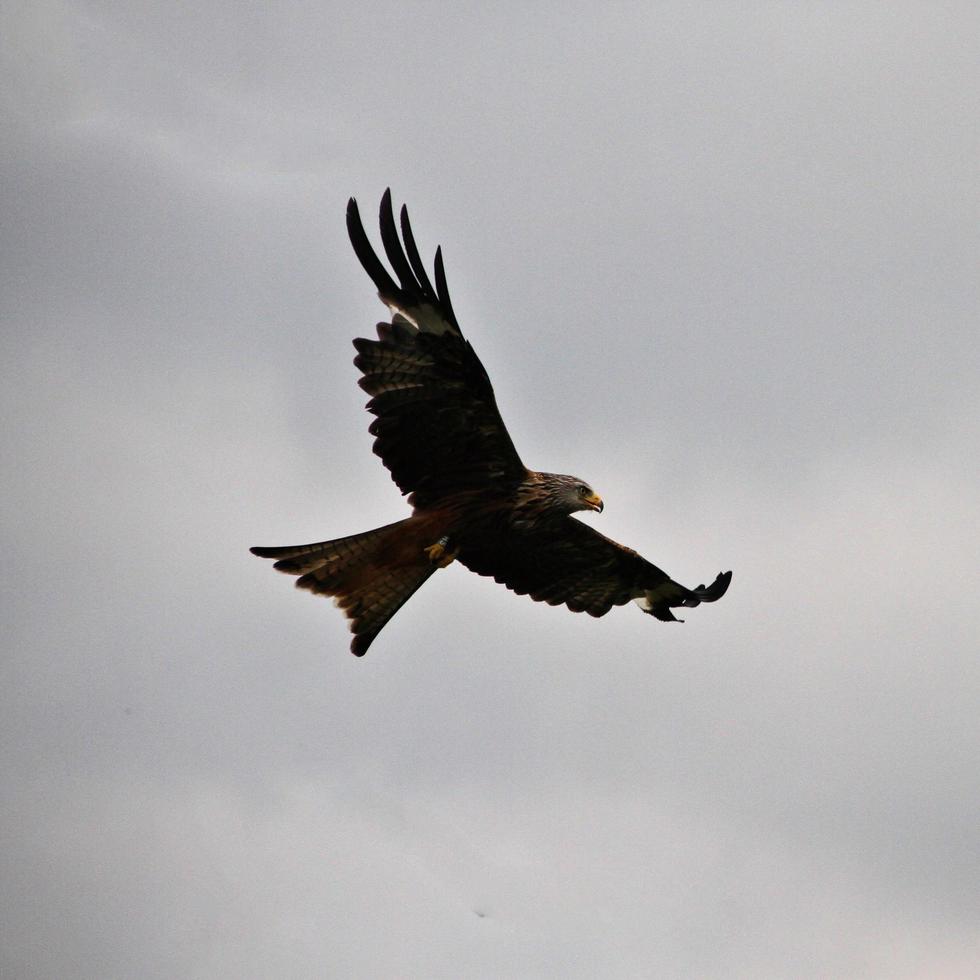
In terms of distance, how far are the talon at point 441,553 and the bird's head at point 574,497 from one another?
1185mm

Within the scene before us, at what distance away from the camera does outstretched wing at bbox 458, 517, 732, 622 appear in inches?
722

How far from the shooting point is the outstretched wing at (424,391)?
16.1 metres

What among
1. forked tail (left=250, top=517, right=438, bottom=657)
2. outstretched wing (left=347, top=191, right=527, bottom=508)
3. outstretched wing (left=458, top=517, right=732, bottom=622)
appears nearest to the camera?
outstretched wing (left=347, top=191, right=527, bottom=508)

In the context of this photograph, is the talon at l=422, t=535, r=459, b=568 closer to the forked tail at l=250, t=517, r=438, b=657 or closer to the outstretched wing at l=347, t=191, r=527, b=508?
the forked tail at l=250, t=517, r=438, b=657

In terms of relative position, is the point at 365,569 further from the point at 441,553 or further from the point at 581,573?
the point at 581,573

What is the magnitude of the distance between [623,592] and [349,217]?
577 cm

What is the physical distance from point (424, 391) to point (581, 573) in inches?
139

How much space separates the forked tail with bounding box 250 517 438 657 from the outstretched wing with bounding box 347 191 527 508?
0.49 metres

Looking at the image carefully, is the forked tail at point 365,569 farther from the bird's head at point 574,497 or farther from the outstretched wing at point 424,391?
the bird's head at point 574,497

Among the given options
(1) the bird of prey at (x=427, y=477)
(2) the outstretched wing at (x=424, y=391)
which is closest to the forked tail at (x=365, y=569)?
(1) the bird of prey at (x=427, y=477)

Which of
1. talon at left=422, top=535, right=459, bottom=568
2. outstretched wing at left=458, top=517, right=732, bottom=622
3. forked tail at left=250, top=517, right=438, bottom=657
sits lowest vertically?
forked tail at left=250, top=517, right=438, bottom=657

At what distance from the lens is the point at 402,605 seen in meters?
17.5

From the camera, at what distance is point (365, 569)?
56.6 ft

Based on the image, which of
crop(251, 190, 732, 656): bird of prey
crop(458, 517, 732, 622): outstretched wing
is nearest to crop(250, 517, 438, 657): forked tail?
crop(251, 190, 732, 656): bird of prey
